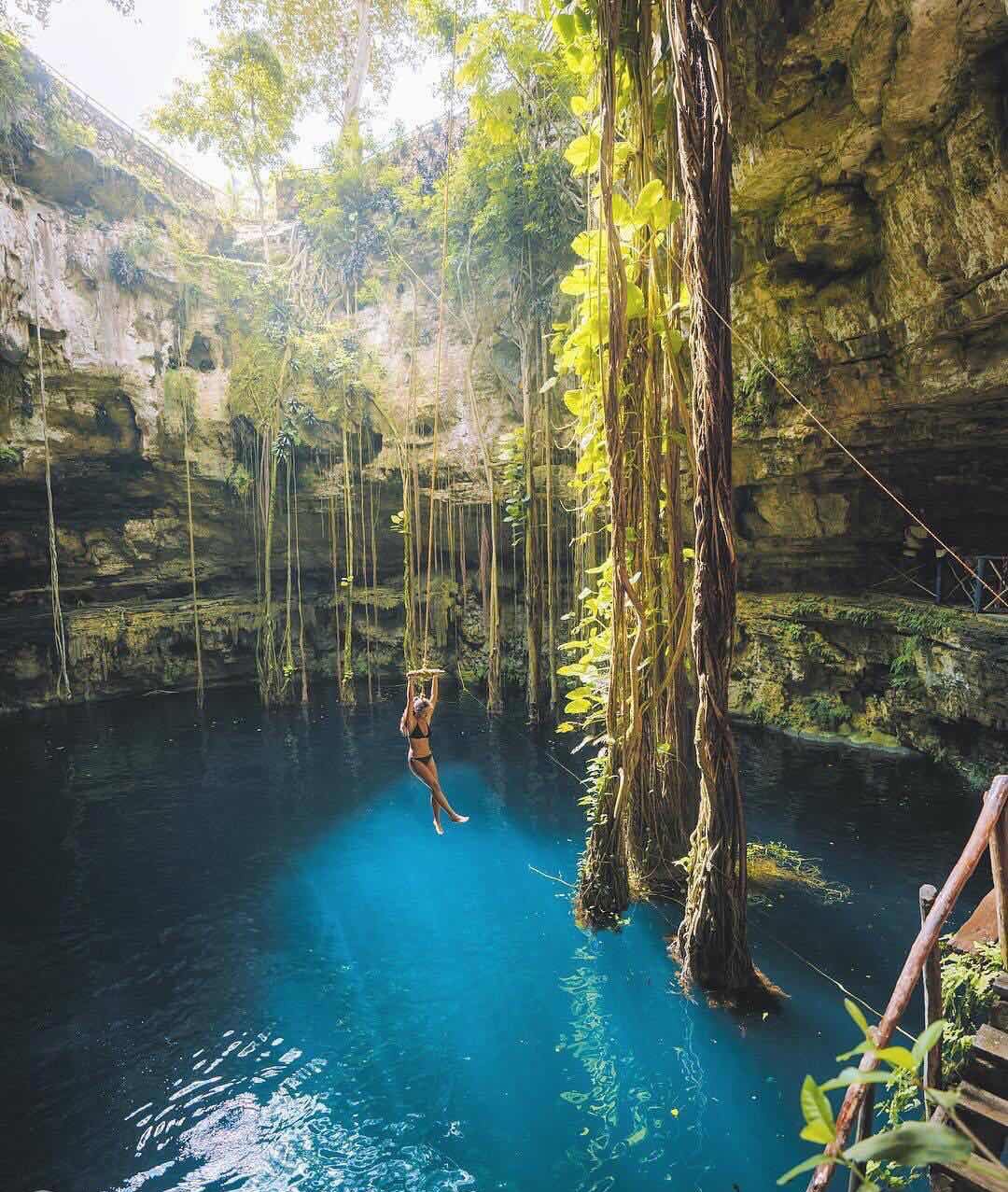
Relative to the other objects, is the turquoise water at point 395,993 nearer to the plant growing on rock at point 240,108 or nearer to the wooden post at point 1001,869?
the wooden post at point 1001,869

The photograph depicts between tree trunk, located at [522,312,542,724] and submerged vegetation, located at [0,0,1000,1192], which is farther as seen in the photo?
tree trunk, located at [522,312,542,724]

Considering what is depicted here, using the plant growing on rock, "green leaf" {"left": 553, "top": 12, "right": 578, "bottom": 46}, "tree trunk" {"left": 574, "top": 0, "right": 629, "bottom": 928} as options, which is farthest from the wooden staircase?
the plant growing on rock

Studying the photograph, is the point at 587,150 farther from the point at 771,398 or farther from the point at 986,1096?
the point at 771,398

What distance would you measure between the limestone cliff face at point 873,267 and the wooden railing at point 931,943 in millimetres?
3862

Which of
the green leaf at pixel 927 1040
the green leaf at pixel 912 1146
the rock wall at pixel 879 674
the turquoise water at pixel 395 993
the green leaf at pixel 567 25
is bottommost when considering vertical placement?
the turquoise water at pixel 395 993

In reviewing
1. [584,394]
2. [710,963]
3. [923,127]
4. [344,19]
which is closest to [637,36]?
[584,394]

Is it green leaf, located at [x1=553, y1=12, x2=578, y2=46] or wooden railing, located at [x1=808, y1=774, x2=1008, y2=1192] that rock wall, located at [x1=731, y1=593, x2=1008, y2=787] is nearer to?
wooden railing, located at [x1=808, y1=774, x2=1008, y2=1192]

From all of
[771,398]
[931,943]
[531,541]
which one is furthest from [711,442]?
[531,541]

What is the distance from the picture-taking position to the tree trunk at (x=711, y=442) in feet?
7.83

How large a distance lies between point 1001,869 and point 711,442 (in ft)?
5.12

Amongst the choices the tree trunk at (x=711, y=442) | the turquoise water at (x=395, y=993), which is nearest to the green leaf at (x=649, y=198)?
the tree trunk at (x=711, y=442)

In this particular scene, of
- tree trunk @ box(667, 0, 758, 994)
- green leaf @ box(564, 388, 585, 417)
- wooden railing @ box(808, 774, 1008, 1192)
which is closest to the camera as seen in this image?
wooden railing @ box(808, 774, 1008, 1192)

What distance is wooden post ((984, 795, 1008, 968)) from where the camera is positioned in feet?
5.08

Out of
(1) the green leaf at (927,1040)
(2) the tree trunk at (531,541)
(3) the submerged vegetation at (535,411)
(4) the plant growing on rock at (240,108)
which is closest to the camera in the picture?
(1) the green leaf at (927,1040)
